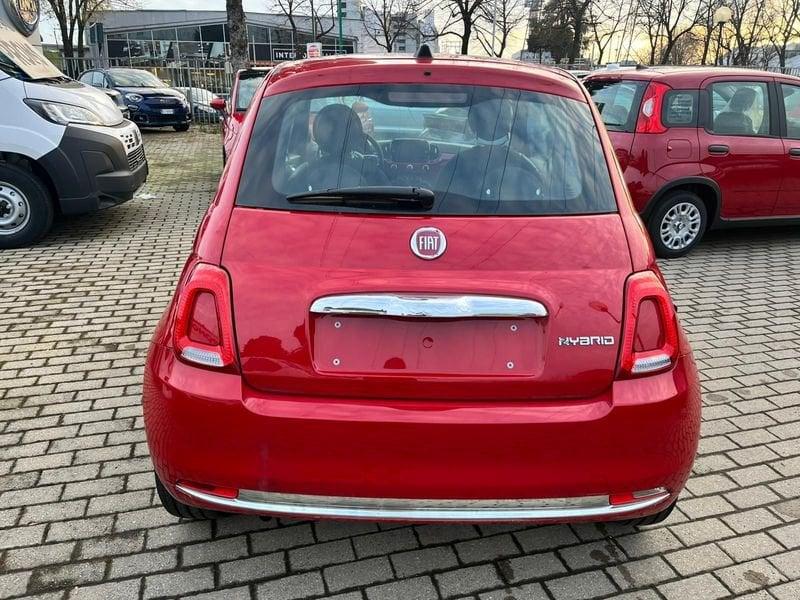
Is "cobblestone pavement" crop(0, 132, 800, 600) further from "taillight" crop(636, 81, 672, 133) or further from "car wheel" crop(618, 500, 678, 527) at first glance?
"taillight" crop(636, 81, 672, 133)

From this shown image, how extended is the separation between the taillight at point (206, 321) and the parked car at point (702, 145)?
5.33m

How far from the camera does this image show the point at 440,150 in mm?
2551

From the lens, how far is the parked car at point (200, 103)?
817 inches

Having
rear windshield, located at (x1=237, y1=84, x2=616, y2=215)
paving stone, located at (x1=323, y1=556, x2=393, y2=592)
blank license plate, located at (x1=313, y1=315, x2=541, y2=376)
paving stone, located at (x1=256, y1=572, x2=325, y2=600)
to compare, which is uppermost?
rear windshield, located at (x1=237, y1=84, x2=616, y2=215)

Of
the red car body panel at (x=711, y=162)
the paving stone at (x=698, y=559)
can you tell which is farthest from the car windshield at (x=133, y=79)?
the paving stone at (x=698, y=559)

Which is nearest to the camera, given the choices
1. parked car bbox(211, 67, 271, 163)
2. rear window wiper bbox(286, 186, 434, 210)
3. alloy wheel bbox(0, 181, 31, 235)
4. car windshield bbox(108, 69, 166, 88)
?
rear window wiper bbox(286, 186, 434, 210)

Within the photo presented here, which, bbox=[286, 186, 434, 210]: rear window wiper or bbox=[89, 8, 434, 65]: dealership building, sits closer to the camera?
bbox=[286, 186, 434, 210]: rear window wiper

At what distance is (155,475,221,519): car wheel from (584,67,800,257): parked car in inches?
208

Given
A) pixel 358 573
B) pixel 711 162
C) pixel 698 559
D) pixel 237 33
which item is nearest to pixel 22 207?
pixel 358 573

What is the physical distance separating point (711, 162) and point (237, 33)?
13048mm

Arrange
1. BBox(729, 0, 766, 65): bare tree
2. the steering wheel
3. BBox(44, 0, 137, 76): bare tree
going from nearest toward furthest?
the steering wheel → BBox(44, 0, 137, 76): bare tree → BBox(729, 0, 766, 65): bare tree

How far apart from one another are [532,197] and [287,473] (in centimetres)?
121

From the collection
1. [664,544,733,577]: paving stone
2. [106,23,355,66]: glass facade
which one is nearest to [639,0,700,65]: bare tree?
[106,23,355,66]: glass facade

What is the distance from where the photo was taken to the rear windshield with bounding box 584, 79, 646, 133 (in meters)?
6.64
